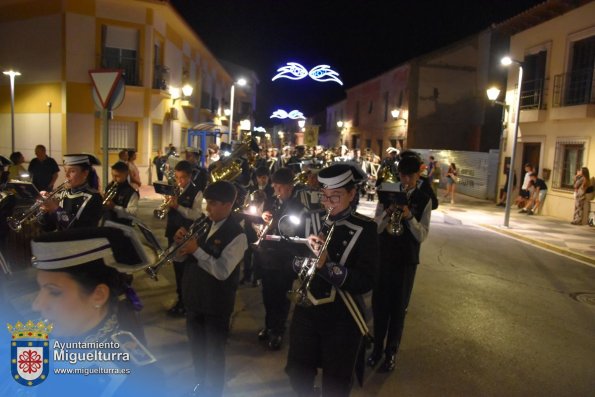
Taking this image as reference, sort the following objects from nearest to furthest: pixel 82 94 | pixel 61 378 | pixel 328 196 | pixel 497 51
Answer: pixel 61 378, pixel 328 196, pixel 82 94, pixel 497 51

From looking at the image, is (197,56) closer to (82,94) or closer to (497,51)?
(82,94)

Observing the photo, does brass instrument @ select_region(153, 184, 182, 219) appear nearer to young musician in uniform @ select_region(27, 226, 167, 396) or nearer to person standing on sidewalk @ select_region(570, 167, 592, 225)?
young musician in uniform @ select_region(27, 226, 167, 396)

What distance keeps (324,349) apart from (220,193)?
1466 mm

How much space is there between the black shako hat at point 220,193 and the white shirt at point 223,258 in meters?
0.18

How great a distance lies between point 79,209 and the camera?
16.0 feet

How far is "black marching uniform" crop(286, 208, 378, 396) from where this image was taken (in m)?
3.12

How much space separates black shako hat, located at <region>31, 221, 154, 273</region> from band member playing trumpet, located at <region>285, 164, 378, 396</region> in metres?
1.33

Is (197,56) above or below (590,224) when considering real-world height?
above

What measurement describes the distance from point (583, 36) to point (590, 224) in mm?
6610

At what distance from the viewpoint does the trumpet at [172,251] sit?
3.29m

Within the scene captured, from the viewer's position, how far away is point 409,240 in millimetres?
4742

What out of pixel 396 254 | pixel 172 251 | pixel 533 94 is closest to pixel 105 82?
pixel 172 251

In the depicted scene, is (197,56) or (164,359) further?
(197,56)

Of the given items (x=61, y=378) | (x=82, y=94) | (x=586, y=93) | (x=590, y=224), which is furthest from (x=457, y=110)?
(x=61, y=378)
